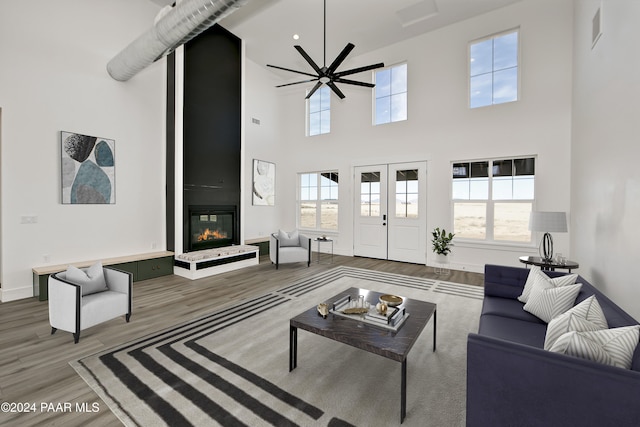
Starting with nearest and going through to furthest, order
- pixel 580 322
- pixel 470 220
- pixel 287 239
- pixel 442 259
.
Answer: pixel 580 322 → pixel 442 259 → pixel 470 220 → pixel 287 239

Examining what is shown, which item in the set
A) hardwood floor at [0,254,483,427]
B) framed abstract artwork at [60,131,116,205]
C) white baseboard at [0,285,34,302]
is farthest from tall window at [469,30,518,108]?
white baseboard at [0,285,34,302]

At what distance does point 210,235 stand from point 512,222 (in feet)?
19.9

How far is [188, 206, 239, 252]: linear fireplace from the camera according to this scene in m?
5.68

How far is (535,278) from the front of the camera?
2.68 meters

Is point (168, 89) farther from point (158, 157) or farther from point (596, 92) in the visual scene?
point (596, 92)

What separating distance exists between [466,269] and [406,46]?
16.9 feet

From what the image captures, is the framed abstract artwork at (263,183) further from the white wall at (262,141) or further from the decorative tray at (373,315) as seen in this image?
the decorative tray at (373,315)

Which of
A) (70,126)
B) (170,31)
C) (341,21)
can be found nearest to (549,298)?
(170,31)

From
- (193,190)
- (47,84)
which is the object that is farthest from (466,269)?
(47,84)

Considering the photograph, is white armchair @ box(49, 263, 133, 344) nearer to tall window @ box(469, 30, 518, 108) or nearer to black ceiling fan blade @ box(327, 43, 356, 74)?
black ceiling fan blade @ box(327, 43, 356, 74)

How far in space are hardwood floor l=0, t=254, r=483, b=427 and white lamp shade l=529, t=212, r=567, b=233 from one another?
1.63 m

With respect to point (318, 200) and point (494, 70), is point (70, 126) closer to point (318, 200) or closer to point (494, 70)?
point (318, 200)

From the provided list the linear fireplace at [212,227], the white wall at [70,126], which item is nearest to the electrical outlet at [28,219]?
the white wall at [70,126]

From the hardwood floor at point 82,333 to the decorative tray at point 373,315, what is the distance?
169cm
